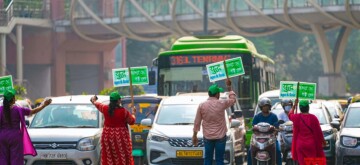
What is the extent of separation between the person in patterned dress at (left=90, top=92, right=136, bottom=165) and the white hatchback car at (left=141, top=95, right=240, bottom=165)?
2.99m

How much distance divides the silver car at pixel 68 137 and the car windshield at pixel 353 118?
170 inches

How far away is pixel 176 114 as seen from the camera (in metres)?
19.5

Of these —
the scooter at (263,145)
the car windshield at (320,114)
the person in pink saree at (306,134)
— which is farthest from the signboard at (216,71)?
the person in pink saree at (306,134)

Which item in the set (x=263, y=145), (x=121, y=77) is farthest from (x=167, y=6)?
(x=263, y=145)

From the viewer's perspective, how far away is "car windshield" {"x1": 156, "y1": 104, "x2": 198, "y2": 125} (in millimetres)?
19375

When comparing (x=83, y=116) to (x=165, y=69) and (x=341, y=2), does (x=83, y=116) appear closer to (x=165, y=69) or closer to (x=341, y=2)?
(x=165, y=69)

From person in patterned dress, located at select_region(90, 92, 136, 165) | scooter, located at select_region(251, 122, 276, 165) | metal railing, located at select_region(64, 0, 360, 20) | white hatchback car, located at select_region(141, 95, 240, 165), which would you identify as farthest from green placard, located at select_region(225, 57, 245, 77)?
metal railing, located at select_region(64, 0, 360, 20)

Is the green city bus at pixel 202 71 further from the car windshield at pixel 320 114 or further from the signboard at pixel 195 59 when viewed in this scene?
the car windshield at pixel 320 114

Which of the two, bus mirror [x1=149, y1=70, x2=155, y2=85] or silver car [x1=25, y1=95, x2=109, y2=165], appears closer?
silver car [x1=25, y1=95, x2=109, y2=165]

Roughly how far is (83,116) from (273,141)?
13.0 feet

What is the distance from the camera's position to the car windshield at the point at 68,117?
1861cm

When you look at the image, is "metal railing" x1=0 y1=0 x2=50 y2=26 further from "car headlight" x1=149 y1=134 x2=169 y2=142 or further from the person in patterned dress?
the person in patterned dress

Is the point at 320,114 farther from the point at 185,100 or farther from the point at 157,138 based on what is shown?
the point at 157,138

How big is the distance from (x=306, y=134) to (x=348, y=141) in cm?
237
